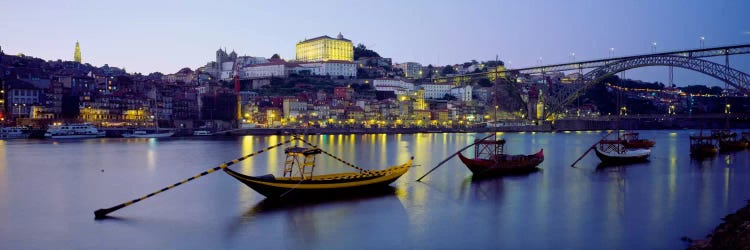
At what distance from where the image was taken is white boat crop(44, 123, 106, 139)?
42.1 m

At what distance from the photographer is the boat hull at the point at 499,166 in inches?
645

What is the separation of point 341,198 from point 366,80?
5991 cm

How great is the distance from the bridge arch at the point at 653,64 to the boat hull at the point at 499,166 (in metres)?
16.6

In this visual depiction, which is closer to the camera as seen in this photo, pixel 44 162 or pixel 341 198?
pixel 341 198

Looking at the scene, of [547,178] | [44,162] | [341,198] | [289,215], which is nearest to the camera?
[289,215]

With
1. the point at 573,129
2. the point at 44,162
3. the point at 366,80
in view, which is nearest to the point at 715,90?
the point at 573,129

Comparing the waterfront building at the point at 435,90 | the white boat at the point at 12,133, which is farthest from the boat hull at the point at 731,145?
the waterfront building at the point at 435,90

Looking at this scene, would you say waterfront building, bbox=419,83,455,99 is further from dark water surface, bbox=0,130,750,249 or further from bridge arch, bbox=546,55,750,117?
dark water surface, bbox=0,130,750,249

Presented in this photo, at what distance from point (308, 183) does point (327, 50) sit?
67705 millimetres

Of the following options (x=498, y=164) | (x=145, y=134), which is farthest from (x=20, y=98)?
(x=498, y=164)

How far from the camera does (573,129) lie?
6581cm

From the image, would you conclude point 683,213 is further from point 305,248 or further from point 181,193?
point 181,193

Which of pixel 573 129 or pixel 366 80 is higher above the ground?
pixel 366 80

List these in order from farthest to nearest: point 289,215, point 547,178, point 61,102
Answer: point 61,102
point 547,178
point 289,215
